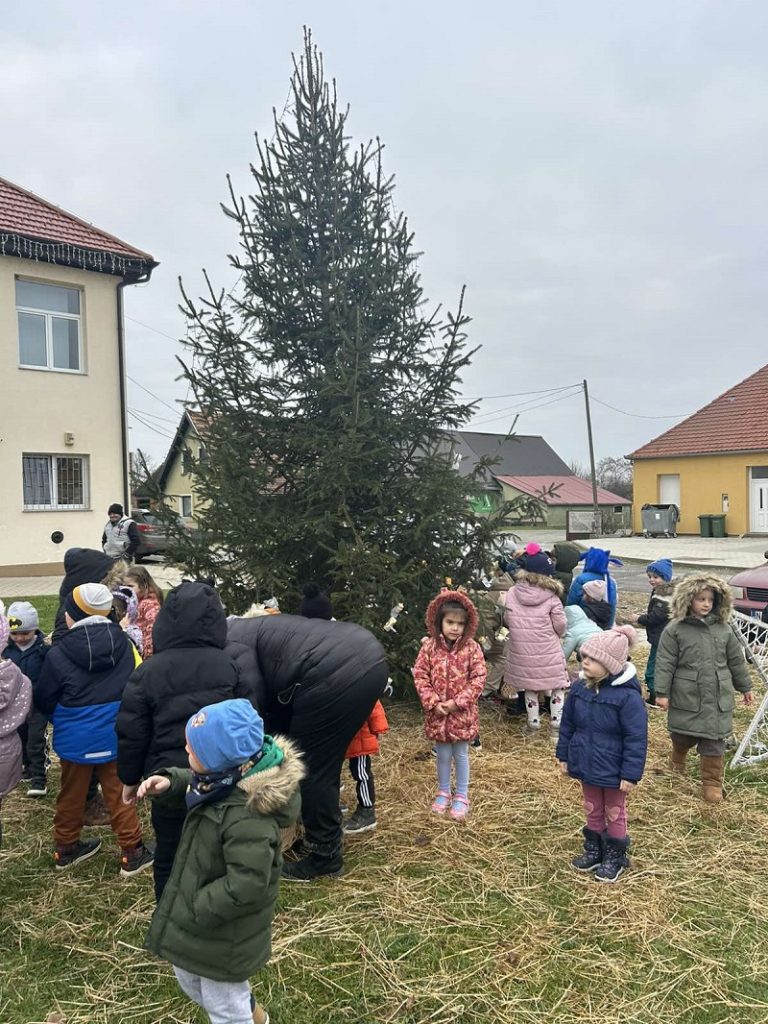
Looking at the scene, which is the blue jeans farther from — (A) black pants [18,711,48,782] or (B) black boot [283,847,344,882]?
(A) black pants [18,711,48,782]

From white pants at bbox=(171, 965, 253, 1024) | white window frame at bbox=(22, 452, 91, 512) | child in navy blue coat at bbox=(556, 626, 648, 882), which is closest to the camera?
white pants at bbox=(171, 965, 253, 1024)

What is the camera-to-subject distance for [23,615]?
4.64m

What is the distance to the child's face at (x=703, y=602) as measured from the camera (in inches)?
197

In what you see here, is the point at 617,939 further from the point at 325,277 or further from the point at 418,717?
the point at 325,277

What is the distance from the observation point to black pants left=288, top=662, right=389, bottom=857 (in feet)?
11.8

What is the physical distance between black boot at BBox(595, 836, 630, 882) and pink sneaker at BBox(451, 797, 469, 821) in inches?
37.0

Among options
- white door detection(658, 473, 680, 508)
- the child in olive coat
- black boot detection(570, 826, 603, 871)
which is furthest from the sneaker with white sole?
white door detection(658, 473, 680, 508)

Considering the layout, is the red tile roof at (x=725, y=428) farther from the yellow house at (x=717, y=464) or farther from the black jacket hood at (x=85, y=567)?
the black jacket hood at (x=85, y=567)

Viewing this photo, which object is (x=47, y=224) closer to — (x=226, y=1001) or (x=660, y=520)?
(x=226, y=1001)

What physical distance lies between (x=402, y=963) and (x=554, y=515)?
167ft

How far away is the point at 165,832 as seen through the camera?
3.14 meters

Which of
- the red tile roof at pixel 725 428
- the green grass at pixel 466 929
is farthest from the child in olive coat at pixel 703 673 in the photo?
the red tile roof at pixel 725 428

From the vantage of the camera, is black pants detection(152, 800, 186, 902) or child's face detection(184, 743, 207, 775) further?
black pants detection(152, 800, 186, 902)

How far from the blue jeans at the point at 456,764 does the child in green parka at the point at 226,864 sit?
2.33m
